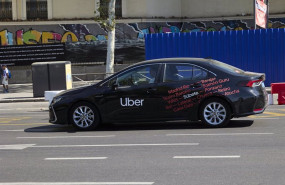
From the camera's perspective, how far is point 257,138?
35.1 ft

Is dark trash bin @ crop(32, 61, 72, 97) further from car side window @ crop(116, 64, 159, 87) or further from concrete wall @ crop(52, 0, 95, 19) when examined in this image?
concrete wall @ crop(52, 0, 95, 19)

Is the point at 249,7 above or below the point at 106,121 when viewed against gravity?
above

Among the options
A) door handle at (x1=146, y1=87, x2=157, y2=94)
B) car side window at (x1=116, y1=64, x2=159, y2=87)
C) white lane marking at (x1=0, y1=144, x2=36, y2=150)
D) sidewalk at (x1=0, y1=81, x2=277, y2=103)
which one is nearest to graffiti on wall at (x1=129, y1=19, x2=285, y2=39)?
sidewalk at (x1=0, y1=81, x2=277, y2=103)

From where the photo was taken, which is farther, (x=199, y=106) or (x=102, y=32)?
(x=102, y=32)

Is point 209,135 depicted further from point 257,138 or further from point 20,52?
point 20,52

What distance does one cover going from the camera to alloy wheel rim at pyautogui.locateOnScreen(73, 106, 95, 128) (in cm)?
1280

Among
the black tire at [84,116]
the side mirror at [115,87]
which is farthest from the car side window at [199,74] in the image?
the black tire at [84,116]

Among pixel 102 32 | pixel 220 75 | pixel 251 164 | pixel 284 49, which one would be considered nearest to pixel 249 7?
pixel 102 32

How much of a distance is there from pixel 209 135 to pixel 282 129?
1554mm

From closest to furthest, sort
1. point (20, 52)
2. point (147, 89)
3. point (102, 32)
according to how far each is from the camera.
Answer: point (147, 89), point (20, 52), point (102, 32)

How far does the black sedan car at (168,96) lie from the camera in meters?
12.2

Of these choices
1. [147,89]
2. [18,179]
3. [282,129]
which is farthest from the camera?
[147,89]

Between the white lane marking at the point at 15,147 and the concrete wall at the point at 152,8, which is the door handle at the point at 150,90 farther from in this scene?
the concrete wall at the point at 152,8

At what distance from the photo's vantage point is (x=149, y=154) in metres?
9.56
